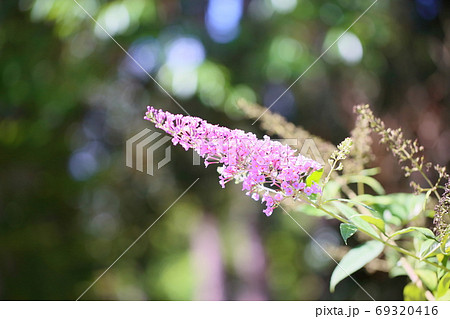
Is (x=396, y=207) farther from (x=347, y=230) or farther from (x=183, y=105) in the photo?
(x=183, y=105)

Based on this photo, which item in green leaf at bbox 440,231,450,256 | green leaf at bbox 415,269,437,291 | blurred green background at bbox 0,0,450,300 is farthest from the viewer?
blurred green background at bbox 0,0,450,300

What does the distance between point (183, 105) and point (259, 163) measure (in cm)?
182

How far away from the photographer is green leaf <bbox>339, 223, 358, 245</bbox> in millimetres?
516

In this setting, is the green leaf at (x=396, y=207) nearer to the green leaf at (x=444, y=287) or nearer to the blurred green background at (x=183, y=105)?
the green leaf at (x=444, y=287)

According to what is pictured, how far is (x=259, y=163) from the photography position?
21.9 inches

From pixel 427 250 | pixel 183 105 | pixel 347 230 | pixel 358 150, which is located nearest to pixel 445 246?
pixel 427 250

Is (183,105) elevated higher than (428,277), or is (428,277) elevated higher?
(183,105)

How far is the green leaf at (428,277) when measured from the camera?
2.03 ft

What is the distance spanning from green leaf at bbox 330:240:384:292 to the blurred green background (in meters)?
1.19

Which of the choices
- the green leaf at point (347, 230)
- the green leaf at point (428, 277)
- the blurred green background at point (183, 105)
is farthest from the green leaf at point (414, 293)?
the blurred green background at point (183, 105)

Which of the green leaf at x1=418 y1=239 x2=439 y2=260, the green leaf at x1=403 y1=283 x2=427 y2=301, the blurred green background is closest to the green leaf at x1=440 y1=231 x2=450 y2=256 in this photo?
the green leaf at x1=418 y1=239 x2=439 y2=260

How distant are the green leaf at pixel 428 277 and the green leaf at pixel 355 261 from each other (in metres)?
0.07

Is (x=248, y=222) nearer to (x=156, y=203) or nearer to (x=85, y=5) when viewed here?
(x=156, y=203)

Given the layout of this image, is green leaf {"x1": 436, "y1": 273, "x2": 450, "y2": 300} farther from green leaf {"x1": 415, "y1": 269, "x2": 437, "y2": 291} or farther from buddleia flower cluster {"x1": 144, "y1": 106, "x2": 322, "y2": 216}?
buddleia flower cluster {"x1": 144, "y1": 106, "x2": 322, "y2": 216}
